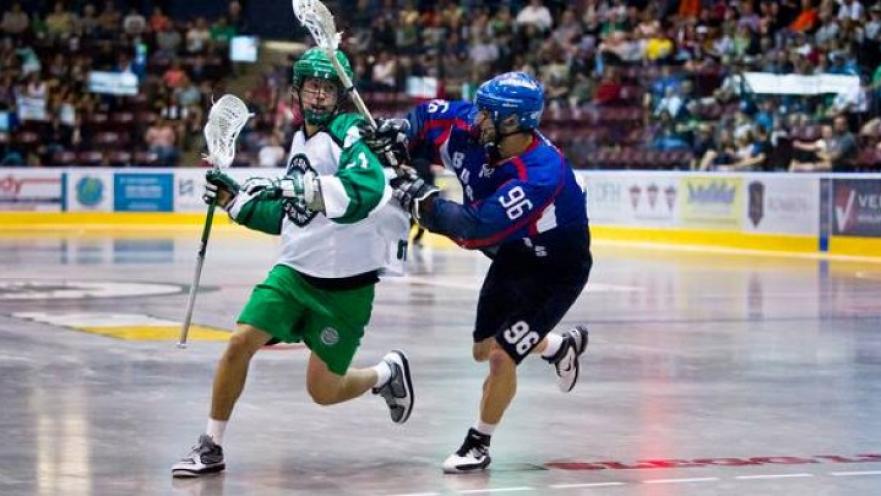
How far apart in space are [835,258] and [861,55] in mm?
4342

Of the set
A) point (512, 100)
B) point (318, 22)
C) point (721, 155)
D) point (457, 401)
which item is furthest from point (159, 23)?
point (512, 100)

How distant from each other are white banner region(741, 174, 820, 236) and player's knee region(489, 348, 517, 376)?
1838 centimetres

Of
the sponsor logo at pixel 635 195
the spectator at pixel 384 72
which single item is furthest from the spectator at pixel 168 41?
the sponsor logo at pixel 635 195

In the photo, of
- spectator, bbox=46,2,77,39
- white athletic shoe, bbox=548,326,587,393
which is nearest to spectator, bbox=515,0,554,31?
spectator, bbox=46,2,77,39

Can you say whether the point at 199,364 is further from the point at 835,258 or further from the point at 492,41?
the point at 492,41

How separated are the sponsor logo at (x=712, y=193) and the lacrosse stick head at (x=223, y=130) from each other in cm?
2004

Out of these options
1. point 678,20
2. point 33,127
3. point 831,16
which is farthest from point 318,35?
point 33,127

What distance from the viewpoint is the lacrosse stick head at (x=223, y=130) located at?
27.7 feet

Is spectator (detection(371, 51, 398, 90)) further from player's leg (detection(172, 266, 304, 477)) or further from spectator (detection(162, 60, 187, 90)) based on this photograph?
player's leg (detection(172, 266, 304, 477))

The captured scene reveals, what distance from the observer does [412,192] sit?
8.18 m

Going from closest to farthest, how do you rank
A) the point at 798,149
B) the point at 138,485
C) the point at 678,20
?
the point at 138,485
the point at 798,149
the point at 678,20

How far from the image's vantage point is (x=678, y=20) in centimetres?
3291

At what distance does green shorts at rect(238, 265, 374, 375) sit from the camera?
27.0ft

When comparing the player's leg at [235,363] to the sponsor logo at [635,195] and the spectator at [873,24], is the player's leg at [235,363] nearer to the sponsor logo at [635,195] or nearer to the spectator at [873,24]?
the sponsor logo at [635,195]
